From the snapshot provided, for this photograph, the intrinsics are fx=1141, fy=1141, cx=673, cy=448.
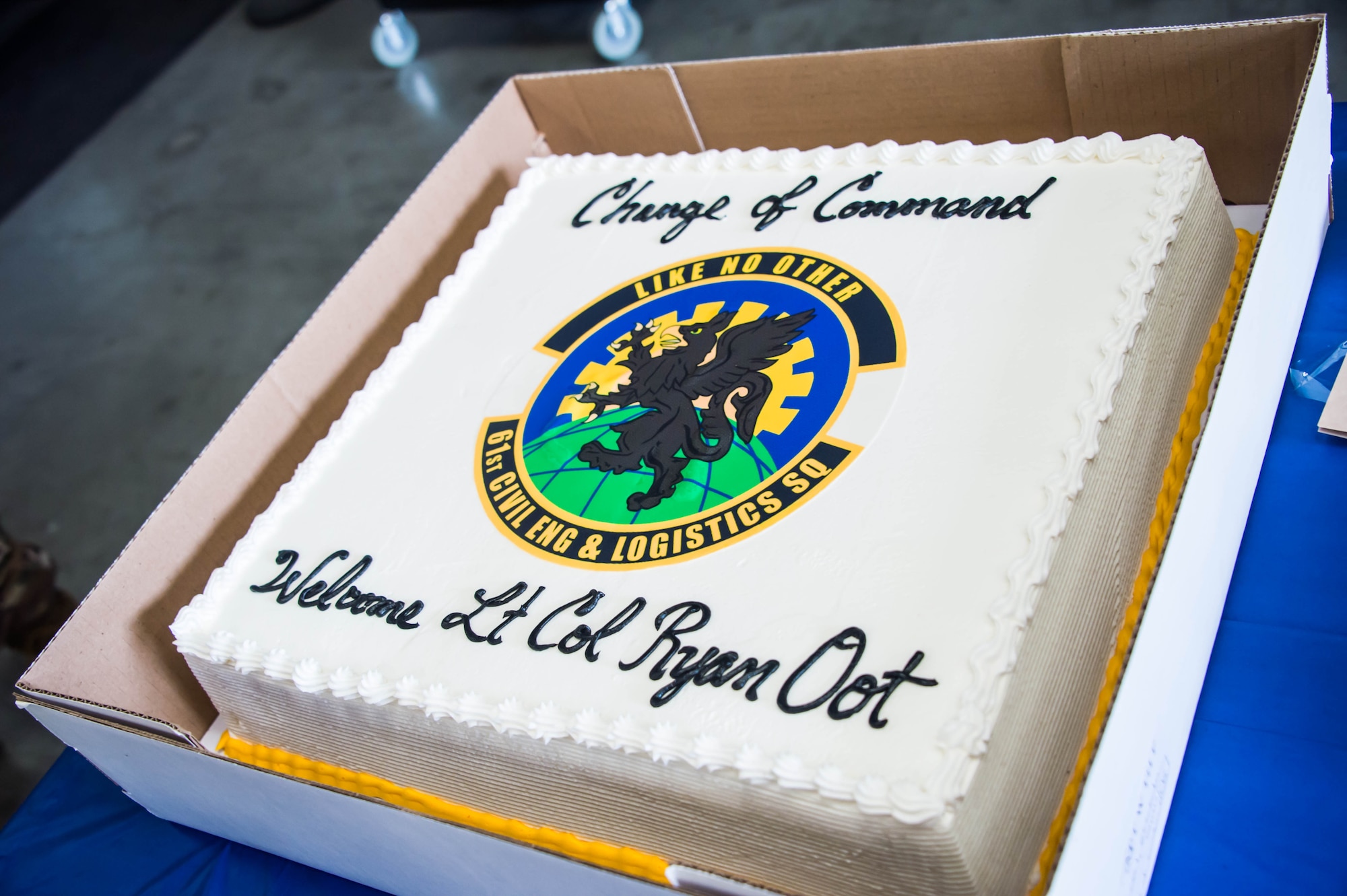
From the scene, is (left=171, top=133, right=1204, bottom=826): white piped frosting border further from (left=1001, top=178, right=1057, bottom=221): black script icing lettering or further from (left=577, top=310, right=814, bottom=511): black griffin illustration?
(left=577, top=310, right=814, bottom=511): black griffin illustration

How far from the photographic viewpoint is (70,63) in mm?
5824

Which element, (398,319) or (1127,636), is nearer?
(1127,636)

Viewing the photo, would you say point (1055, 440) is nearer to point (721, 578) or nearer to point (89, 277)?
point (721, 578)

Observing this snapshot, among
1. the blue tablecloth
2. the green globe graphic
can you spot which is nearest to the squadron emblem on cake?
the green globe graphic

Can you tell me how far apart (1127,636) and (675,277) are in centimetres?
106

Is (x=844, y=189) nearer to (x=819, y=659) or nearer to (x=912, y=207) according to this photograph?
(x=912, y=207)

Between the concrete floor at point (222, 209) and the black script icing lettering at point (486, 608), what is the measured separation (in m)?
2.04

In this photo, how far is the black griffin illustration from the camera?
1.89 m

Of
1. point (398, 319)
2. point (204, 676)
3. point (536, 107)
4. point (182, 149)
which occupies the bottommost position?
point (204, 676)

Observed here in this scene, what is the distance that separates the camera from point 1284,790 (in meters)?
1.51

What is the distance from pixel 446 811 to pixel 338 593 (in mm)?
414

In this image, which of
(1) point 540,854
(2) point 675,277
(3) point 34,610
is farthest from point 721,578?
(3) point 34,610

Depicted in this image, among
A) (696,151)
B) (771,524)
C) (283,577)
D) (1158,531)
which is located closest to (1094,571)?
(1158,531)

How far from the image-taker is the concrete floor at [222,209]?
12.7 ft
